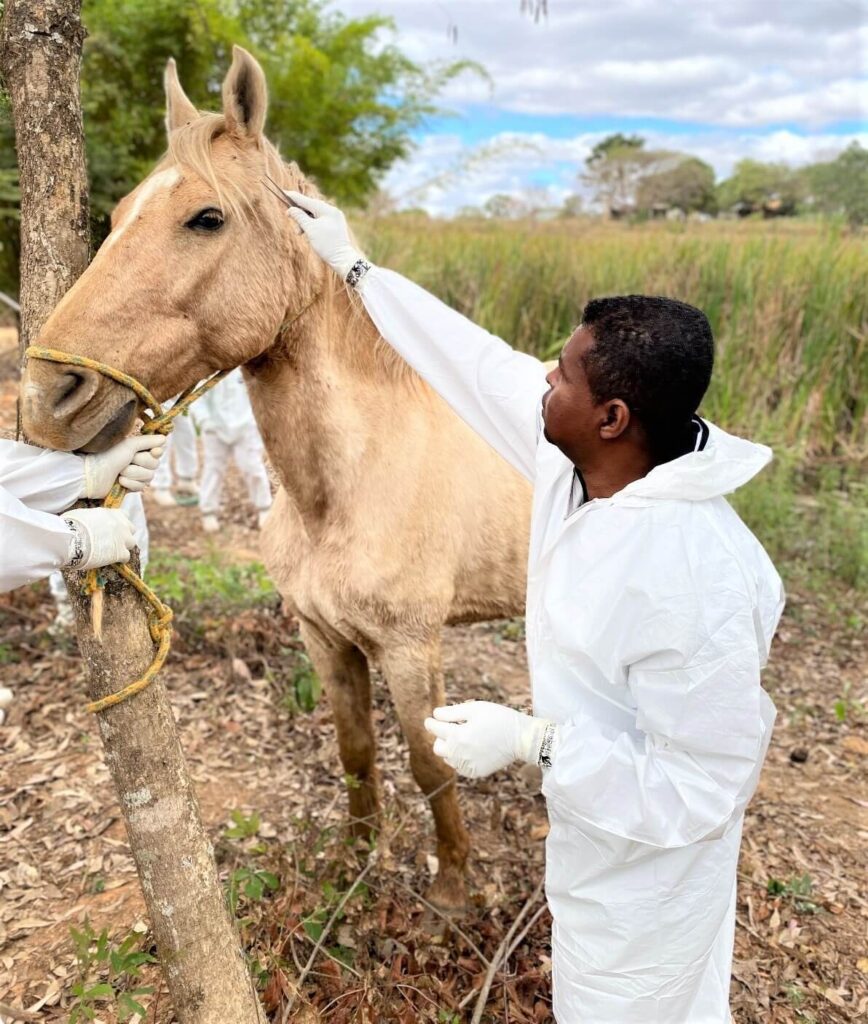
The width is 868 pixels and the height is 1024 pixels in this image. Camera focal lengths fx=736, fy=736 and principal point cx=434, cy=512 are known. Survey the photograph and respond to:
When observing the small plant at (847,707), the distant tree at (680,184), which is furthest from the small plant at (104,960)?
the distant tree at (680,184)

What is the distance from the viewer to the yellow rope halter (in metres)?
1.43

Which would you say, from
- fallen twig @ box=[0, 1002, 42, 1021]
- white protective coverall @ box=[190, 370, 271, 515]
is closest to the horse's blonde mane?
fallen twig @ box=[0, 1002, 42, 1021]

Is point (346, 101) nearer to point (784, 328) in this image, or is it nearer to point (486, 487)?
point (784, 328)

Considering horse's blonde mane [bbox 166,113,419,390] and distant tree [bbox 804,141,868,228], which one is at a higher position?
distant tree [bbox 804,141,868,228]

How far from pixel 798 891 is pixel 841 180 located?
794 inches

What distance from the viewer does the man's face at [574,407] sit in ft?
4.46

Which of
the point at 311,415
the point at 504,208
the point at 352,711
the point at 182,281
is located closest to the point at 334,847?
the point at 352,711

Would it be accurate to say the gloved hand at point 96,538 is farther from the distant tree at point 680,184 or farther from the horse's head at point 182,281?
the distant tree at point 680,184

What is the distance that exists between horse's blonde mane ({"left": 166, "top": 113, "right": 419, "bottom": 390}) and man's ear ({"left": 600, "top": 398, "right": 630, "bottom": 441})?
1003 mm

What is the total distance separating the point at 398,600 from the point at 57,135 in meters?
1.37

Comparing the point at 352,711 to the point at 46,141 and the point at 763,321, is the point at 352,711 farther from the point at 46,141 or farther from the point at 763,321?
the point at 763,321

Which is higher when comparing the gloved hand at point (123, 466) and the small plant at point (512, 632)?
the gloved hand at point (123, 466)

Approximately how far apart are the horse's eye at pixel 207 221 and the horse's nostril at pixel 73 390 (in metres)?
0.45

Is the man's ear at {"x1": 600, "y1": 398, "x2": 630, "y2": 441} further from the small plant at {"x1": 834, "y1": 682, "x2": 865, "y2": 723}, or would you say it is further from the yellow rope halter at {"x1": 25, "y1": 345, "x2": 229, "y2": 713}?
the small plant at {"x1": 834, "y1": 682, "x2": 865, "y2": 723}
